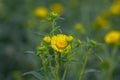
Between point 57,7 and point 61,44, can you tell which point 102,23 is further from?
point 61,44

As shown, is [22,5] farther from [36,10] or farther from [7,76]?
[7,76]

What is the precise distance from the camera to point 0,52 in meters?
4.08

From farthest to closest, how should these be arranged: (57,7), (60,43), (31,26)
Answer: (57,7) < (31,26) < (60,43)

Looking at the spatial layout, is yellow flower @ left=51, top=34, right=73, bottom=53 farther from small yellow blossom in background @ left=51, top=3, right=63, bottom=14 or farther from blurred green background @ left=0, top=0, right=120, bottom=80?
small yellow blossom in background @ left=51, top=3, right=63, bottom=14

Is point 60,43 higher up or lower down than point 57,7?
higher up

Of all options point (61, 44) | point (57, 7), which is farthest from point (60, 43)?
point (57, 7)

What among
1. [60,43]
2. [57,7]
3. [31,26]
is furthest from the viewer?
[57,7]

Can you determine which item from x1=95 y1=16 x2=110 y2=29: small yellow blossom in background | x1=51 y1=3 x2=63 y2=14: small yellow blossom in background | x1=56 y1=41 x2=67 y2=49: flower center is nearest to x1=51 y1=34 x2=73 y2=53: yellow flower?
x1=56 y1=41 x2=67 y2=49: flower center

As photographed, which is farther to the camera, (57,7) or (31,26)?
(57,7)

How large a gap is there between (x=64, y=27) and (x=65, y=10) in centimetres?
48

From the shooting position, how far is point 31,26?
388 cm

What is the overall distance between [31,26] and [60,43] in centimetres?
195

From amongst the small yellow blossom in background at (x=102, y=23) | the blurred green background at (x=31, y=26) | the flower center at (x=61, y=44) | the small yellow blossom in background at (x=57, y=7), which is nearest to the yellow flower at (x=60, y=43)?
the flower center at (x=61, y=44)

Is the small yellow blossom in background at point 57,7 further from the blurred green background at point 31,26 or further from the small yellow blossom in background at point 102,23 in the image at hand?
the small yellow blossom in background at point 102,23
